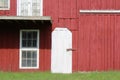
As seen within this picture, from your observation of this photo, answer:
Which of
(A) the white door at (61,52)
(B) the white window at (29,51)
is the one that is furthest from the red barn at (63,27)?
(A) the white door at (61,52)

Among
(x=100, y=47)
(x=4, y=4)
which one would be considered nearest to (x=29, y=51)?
(x=4, y=4)

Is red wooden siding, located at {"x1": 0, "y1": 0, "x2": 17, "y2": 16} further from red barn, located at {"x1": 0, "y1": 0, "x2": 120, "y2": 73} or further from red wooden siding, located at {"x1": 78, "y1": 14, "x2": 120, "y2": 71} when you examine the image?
red wooden siding, located at {"x1": 78, "y1": 14, "x2": 120, "y2": 71}

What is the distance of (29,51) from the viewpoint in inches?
827

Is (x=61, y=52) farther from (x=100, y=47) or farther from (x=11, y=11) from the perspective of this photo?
(x=11, y=11)

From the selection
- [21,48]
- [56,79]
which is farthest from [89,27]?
[56,79]

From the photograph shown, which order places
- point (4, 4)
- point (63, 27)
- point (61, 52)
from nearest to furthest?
1. point (61, 52)
2. point (63, 27)
3. point (4, 4)

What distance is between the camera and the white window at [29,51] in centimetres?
2102

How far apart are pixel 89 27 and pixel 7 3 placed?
4.61m

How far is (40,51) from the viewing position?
2102 centimetres

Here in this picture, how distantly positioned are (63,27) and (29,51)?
87.7 inches

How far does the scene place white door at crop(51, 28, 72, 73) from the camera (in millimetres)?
14086

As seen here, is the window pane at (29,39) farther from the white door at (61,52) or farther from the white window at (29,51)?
the white door at (61,52)

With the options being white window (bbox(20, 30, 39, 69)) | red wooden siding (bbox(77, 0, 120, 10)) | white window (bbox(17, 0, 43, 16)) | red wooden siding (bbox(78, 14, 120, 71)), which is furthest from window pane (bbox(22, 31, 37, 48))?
red wooden siding (bbox(77, 0, 120, 10))

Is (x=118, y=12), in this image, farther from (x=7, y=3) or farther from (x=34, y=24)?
(x=7, y=3)
